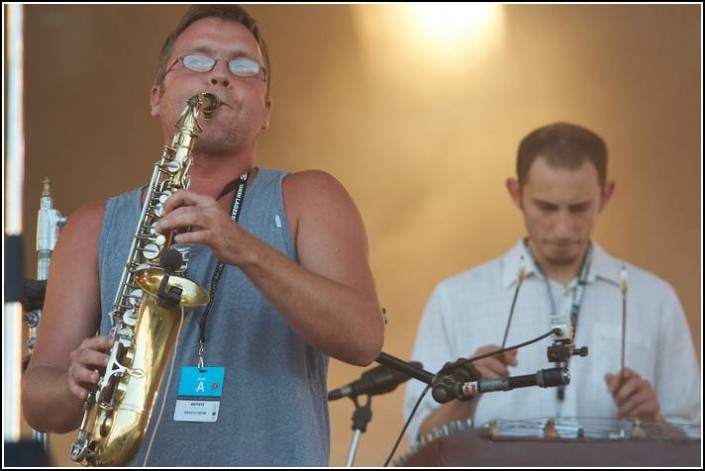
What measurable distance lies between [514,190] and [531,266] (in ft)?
2.60

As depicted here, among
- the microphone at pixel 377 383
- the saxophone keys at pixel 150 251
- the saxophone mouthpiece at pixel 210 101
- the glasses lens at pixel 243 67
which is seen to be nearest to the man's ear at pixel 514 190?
the microphone at pixel 377 383

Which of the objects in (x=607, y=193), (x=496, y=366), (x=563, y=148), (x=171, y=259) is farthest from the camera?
(x=607, y=193)

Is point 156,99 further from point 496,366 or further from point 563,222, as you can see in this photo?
point 563,222

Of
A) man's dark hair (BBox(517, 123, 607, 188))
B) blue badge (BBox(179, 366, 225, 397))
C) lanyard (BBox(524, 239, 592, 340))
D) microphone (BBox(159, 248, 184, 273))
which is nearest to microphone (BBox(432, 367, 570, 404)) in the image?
blue badge (BBox(179, 366, 225, 397))

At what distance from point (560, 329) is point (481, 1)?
15.0 ft

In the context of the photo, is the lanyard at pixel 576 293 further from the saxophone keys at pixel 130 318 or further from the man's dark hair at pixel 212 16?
the saxophone keys at pixel 130 318

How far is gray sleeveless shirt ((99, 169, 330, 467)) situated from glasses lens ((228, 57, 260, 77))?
0.33 meters

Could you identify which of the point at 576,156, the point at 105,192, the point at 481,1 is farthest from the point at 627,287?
the point at 105,192

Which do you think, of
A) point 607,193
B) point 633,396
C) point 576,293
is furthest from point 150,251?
point 607,193

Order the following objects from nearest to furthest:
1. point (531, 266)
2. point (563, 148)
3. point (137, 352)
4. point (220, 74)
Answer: point (137, 352) < point (220, 74) < point (531, 266) < point (563, 148)

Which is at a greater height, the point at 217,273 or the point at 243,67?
the point at 243,67

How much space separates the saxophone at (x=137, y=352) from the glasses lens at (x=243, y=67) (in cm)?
47

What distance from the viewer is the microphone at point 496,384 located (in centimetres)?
288

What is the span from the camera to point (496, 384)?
2.91 m
